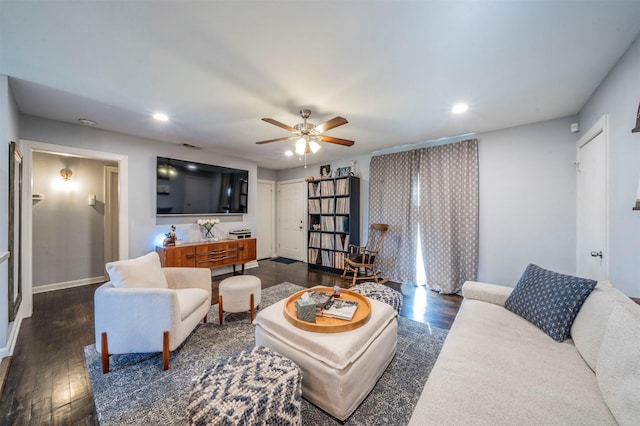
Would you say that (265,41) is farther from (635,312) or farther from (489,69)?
(635,312)

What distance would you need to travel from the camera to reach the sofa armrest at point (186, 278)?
2.39 meters

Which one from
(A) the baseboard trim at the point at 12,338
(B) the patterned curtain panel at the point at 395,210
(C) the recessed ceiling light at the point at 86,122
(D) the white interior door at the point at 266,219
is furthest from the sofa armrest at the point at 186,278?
(D) the white interior door at the point at 266,219

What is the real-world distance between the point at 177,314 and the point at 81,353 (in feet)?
3.47

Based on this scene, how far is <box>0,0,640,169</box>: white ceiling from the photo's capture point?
1.35 metres

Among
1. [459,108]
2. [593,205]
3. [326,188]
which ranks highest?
[459,108]

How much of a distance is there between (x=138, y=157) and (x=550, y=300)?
194 inches

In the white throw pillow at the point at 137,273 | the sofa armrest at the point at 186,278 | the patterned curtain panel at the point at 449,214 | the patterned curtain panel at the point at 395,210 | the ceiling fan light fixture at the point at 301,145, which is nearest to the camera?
the white throw pillow at the point at 137,273

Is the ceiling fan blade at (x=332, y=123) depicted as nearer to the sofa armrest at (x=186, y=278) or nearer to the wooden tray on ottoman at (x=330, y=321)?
the wooden tray on ottoman at (x=330, y=321)

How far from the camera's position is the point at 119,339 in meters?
1.74

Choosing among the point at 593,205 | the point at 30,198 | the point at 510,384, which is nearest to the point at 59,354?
the point at 30,198

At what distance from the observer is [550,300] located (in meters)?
1.55

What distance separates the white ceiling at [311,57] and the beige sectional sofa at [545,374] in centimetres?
163

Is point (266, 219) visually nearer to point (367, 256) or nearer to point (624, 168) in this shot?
point (367, 256)

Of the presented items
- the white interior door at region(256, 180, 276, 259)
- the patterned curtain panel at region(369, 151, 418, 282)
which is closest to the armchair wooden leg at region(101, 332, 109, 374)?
the patterned curtain panel at region(369, 151, 418, 282)
